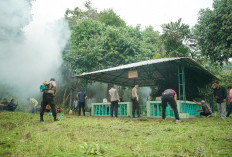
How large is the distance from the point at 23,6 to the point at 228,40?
13655 millimetres

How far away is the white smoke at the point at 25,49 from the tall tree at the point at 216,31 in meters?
12.1

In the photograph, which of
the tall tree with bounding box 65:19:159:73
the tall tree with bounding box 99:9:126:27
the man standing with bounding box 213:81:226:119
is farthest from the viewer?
the tall tree with bounding box 99:9:126:27

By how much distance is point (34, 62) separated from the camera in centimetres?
1494

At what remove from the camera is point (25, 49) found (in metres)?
13.6

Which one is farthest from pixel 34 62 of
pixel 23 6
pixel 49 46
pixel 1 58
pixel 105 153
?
pixel 105 153

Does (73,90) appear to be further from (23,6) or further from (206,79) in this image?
(206,79)

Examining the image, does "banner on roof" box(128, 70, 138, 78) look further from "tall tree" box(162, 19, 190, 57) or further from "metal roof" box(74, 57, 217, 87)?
"tall tree" box(162, 19, 190, 57)

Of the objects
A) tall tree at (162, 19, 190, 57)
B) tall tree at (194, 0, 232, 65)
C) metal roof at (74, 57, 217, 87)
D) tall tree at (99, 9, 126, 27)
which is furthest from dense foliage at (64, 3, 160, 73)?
tall tree at (99, 9, 126, 27)

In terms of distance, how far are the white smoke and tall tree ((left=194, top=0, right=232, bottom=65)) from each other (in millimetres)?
12141

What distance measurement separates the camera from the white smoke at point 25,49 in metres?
11.0

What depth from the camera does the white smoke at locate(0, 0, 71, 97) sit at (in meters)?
11.0

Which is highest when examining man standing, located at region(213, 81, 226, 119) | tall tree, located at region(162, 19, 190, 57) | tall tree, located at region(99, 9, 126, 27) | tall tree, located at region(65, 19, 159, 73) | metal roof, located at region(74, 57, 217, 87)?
tall tree, located at region(99, 9, 126, 27)

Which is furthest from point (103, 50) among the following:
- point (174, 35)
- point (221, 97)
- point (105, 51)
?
point (221, 97)

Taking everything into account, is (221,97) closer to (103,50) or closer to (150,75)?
(150,75)
